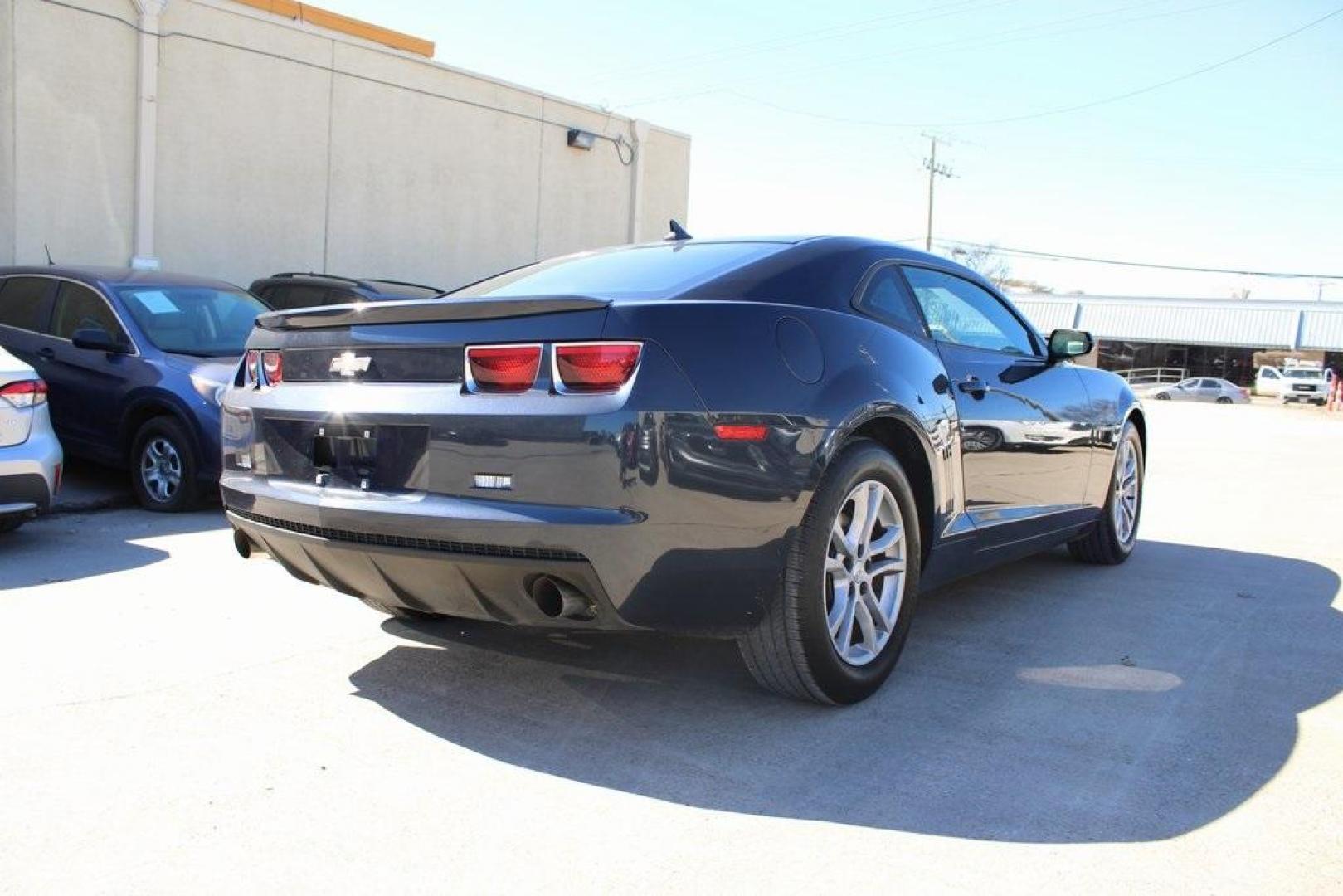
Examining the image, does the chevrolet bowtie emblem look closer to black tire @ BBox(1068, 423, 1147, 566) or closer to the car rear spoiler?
the car rear spoiler

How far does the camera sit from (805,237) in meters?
4.30

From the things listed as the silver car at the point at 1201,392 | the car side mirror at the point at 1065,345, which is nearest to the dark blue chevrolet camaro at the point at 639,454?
the car side mirror at the point at 1065,345

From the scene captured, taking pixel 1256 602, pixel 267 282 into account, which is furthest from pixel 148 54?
pixel 1256 602

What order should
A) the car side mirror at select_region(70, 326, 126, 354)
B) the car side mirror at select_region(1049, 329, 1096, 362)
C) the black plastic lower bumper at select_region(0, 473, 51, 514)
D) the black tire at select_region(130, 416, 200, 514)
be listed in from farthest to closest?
the car side mirror at select_region(70, 326, 126, 354)
the black tire at select_region(130, 416, 200, 514)
the black plastic lower bumper at select_region(0, 473, 51, 514)
the car side mirror at select_region(1049, 329, 1096, 362)

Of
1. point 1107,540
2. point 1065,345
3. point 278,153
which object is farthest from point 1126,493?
point 278,153

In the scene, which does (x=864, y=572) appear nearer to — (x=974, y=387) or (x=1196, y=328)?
(x=974, y=387)

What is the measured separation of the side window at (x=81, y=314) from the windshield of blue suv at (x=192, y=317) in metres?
0.14

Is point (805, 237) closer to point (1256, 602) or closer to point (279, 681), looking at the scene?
point (279, 681)

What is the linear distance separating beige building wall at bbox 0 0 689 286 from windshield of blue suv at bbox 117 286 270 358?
180 inches

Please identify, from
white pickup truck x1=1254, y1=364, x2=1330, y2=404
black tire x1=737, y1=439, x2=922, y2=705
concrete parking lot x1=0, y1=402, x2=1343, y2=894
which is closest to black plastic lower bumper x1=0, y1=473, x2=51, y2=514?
concrete parking lot x1=0, y1=402, x2=1343, y2=894

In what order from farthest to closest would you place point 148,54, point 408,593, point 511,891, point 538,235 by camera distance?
point 538,235, point 148,54, point 408,593, point 511,891

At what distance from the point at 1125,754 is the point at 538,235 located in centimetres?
1515

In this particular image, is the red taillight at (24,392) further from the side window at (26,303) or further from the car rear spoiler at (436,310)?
the car rear spoiler at (436,310)

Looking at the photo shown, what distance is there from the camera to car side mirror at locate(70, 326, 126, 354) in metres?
7.62
